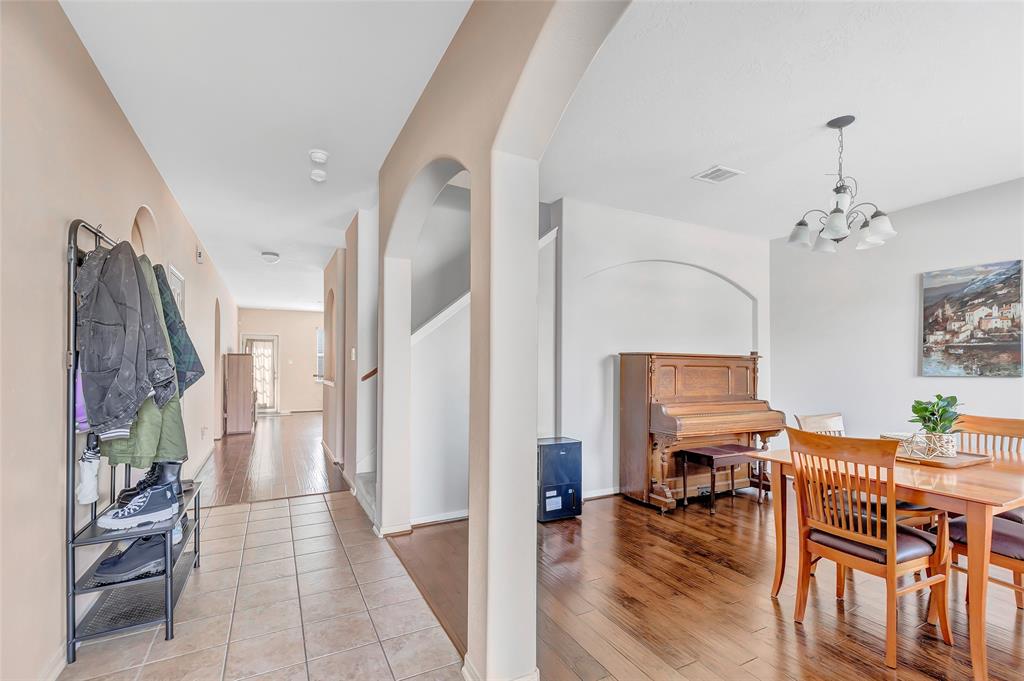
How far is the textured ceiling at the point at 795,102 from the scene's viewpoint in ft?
6.95

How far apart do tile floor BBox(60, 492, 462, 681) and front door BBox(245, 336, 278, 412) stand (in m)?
9.16

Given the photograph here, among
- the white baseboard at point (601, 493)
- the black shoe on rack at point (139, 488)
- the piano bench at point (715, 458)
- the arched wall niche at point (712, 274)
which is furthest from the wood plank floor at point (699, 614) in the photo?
the arched wall niche at point (712, 274)

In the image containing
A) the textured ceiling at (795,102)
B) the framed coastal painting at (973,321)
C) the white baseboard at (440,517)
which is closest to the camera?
the textured ceiling at (795,102)

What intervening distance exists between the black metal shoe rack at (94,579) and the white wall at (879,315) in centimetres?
578

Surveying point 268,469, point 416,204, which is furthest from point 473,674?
point 268,469

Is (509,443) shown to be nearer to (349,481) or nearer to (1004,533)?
(1004,533)

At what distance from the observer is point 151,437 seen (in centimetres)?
219

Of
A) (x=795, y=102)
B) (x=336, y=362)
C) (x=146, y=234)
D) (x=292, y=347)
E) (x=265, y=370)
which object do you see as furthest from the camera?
(x=292, y=347)

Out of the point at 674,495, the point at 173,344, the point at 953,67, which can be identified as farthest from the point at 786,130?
the point at 173,344

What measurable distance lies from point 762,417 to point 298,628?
417 centimetres

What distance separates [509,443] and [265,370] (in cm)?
1168

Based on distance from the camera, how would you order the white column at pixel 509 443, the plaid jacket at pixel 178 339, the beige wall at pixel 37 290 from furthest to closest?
the plaid jacket at pixel 178 339 < the white column at pixel 509 443 < the beige wall at pixel 37 290

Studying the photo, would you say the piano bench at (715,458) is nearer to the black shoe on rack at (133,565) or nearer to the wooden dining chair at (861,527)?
the wooden dining chair at (861,527)

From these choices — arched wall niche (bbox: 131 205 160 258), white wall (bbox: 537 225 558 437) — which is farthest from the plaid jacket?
white wall (bbox: 537 225 558 437)
